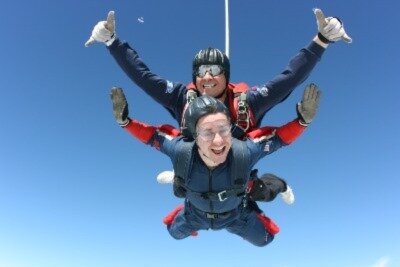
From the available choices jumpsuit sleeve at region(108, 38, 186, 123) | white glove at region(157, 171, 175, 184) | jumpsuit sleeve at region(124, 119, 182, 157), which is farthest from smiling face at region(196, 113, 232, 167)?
white glove at region(157, 171, 175, 184)

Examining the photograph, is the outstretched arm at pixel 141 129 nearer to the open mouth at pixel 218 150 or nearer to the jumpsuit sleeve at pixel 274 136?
the open mouth at pixel 218 150

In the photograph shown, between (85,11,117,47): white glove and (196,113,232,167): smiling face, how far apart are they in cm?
143

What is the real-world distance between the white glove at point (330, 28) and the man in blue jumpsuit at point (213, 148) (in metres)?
0.63

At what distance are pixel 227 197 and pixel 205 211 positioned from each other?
400 millimetres

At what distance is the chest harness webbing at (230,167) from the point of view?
378cm

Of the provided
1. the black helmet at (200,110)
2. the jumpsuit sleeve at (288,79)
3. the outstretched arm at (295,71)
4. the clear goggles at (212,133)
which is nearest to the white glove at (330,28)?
the outstretched arm at (295,71)

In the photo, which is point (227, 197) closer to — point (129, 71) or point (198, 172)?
point (198, 172)

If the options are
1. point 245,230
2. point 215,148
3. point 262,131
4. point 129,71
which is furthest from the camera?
point 245,230

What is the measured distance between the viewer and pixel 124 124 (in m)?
4.32

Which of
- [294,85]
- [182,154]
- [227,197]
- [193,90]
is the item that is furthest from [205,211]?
[294,85]

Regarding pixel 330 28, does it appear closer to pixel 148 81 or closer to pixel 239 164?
pixel 239 164

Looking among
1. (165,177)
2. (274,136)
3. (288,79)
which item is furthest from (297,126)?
(165,177)

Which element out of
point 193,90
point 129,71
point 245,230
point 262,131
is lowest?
point 245,230

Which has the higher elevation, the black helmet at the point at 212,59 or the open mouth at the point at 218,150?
the black helmet at the point at 212,59
